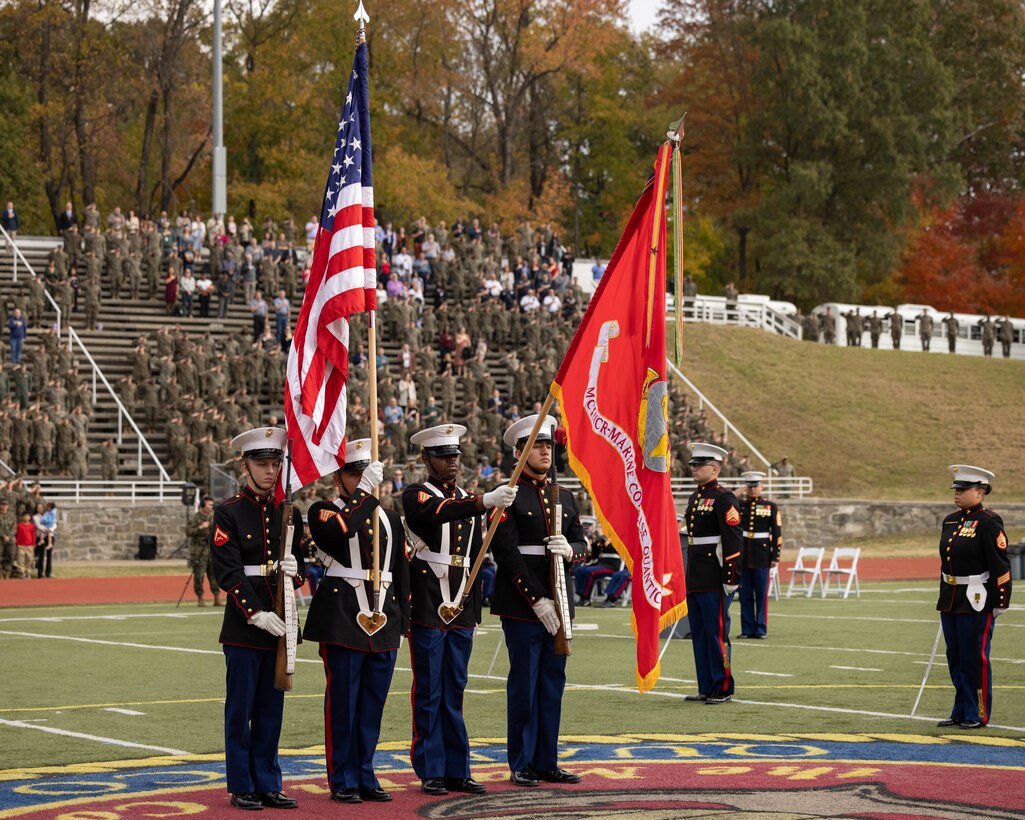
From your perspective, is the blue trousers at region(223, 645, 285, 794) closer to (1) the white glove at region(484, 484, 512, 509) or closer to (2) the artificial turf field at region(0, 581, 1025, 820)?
(2) the artificial turf field at region(0, 581, 1025, 820)

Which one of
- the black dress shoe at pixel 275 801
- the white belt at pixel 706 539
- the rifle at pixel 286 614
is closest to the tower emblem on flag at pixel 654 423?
the rifle at pixel 286 614

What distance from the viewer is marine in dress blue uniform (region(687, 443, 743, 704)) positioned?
1351 centimetres

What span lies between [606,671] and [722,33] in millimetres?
54843

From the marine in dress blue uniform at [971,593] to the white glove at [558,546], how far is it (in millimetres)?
3420

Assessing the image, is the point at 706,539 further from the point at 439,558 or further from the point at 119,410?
the point at 119,410

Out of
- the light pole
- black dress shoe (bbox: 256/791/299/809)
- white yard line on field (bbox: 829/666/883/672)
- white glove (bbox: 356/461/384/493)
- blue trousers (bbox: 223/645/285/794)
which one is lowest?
white yard line on field (bbox: 829/666/883/672)

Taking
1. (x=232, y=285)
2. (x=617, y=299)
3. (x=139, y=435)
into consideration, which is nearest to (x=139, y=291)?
(x=232, y=285)

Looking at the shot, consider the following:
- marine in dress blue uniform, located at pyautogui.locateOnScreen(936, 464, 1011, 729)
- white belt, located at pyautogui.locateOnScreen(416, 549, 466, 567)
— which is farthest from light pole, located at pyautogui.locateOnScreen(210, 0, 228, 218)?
white belt, located at pyautogui.locateOnScreen(416, 549, 466, 567)

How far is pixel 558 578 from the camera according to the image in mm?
9602

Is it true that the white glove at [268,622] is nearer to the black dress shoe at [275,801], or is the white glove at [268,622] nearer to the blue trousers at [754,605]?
the black dress shoe at [275,801]

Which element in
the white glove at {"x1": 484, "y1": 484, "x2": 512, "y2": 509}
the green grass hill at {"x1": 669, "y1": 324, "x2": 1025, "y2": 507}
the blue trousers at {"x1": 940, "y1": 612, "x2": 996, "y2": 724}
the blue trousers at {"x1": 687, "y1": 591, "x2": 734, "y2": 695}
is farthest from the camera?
the green grass hill at {"x1": 669, "y1": 324, "x2": 1025, "y2": 507}

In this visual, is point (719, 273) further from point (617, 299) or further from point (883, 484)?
point (617, 299)

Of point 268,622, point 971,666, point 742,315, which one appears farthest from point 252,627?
point 742,315

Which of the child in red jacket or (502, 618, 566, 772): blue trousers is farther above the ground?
(502, 618, 566, 772): blue trousers
